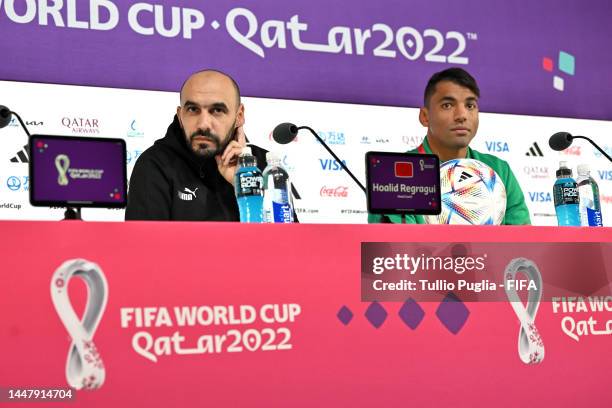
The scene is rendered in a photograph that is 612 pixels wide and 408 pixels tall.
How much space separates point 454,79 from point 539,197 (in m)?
0.82

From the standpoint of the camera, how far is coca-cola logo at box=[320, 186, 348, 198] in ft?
13.5

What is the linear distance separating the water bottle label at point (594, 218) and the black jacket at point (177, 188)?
1.30 m

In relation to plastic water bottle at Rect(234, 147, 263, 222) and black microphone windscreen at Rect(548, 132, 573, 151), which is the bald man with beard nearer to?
plastic water bottle at Rect(234, 147, 263, 222)

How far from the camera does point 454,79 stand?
4.09m

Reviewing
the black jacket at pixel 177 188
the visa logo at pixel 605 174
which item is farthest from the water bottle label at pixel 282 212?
the visa logo at pixel 605 174

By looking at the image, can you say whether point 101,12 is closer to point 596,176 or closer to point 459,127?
point 459,127

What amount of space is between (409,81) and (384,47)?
0.21m

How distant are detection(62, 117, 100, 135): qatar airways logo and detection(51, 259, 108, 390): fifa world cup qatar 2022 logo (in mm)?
2071

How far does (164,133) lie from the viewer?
3887mm

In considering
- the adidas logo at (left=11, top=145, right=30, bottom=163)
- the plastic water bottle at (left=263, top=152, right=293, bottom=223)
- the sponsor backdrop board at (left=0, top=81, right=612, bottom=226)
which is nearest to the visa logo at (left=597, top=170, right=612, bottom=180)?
the sponsor backdrop board at (left=0, top=81, right=612, bottom=226)

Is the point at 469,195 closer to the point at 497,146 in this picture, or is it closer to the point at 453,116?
the point at 453,116

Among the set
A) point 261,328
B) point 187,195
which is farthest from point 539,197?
point 261,328

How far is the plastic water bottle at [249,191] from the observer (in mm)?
2402

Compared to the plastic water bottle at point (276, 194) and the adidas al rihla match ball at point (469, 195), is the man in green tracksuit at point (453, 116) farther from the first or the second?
the plastic water bottle at point (276, 194)
